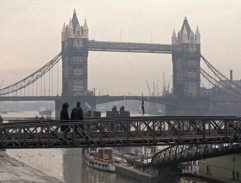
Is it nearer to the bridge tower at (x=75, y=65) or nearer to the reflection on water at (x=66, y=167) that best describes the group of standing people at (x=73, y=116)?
the reflection on water at (x=66, y=167)

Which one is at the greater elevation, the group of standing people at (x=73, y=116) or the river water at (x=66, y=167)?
the group of standing people at (x=73, y=116)

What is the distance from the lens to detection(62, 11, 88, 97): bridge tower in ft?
608

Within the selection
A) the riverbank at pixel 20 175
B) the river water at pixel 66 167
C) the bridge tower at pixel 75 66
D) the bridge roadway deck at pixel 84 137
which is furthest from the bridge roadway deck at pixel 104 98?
the bridge roadway deck at pixel 84 137

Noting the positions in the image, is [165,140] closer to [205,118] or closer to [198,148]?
[205,118]

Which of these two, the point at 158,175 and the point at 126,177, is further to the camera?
the point at 126,177

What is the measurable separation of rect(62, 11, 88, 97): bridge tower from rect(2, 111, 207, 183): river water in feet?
287

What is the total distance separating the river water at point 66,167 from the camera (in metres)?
60.4

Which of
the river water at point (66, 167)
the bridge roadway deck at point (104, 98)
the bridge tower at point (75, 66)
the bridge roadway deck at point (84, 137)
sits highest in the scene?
the bridge tower at point (75, 66)

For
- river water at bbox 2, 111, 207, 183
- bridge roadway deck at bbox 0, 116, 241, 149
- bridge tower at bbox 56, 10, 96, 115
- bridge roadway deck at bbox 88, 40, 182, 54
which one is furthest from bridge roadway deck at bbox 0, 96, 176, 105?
bridge roadway deck at bbox 0, 116, 241, 149

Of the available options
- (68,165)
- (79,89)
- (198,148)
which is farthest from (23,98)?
(198,148)

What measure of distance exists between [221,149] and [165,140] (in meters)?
14.8

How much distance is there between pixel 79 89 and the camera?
607 ft

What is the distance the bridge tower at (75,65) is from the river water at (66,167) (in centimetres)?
8746

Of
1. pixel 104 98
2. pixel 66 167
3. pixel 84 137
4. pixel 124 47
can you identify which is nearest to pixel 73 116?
pixel 84 137
